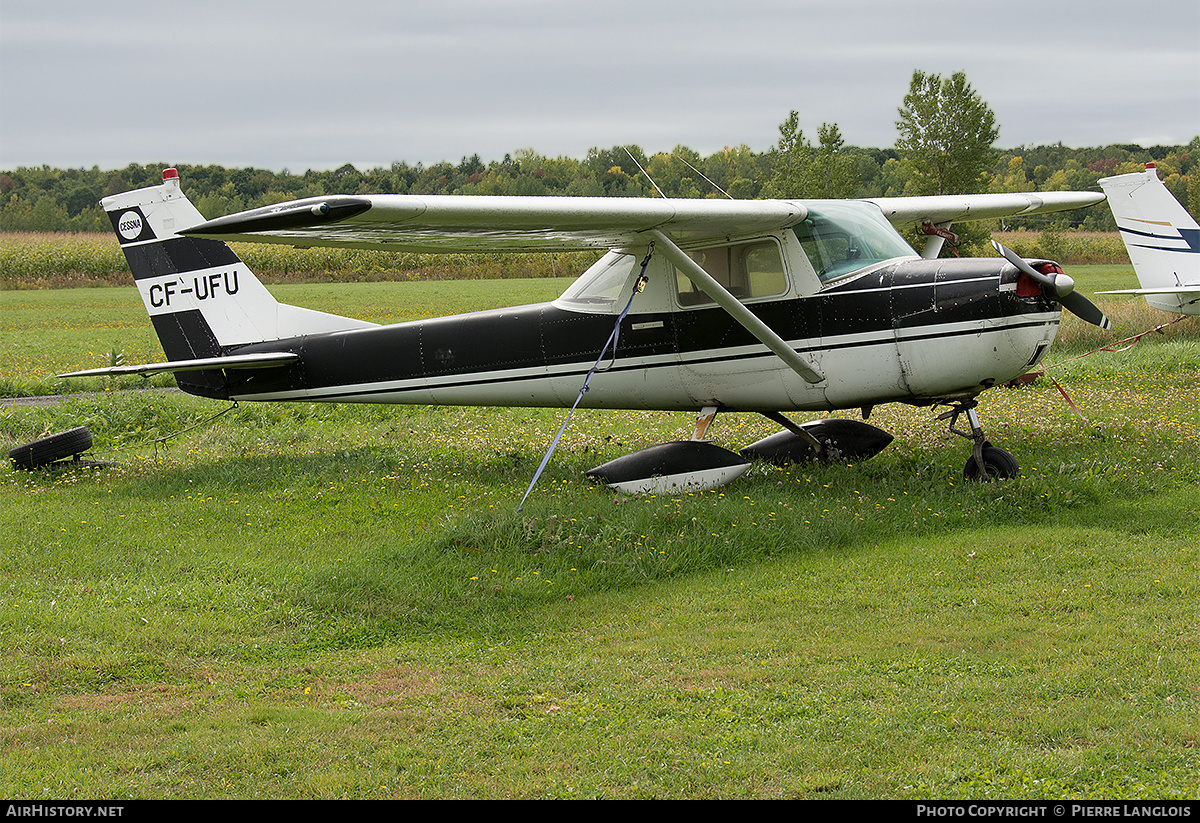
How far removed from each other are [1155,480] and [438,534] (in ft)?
19.6

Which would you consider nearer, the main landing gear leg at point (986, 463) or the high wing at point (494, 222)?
the high wing at point (494, 222)

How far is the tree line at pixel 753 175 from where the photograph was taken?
1251 inches

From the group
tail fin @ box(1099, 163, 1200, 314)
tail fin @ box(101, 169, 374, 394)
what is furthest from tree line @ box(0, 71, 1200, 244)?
tail fin @ box(101, 169, 374, 394)

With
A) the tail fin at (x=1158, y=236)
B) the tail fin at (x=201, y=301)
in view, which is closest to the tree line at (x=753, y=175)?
the tail fin at (x=1158, y=236)

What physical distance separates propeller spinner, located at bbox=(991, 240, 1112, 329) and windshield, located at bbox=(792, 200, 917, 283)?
0.98m

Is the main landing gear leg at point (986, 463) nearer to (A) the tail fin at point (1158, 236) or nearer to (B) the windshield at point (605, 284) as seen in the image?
(B) the windshield at point (605, 284)

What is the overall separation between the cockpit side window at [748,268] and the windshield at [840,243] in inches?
11.6

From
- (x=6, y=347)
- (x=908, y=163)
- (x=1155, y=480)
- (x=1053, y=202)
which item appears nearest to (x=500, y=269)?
(x=908, y=163)

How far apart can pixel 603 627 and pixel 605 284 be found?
175 inches

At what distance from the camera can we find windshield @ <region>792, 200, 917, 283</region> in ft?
28.7

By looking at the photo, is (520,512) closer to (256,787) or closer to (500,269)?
(256,787)

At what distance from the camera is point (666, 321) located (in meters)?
9.24

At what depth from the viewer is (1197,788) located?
12.4 feet

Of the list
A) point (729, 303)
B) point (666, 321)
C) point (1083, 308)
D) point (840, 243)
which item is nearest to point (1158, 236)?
point (1083, 308)
